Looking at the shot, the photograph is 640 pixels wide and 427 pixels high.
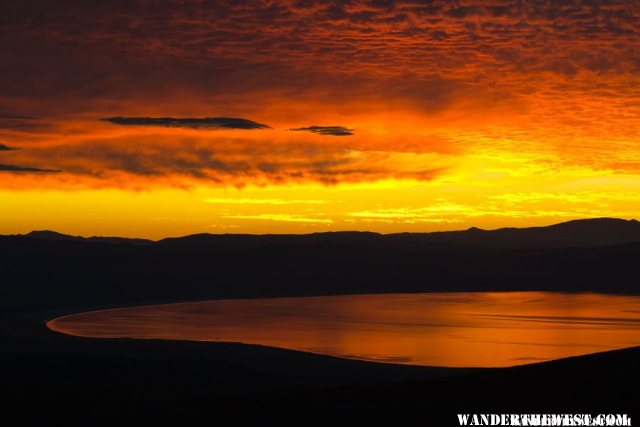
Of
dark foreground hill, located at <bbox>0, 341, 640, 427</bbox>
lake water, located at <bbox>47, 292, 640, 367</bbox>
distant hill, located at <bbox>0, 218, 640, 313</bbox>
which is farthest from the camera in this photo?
distant hill, located at <bbox>0, 218, 640, 313</bbox>

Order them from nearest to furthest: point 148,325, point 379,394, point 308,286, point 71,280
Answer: point 379,394 → point 148,325 → point 71,280 → point 308,286

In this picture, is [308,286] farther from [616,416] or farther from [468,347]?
[616,416]

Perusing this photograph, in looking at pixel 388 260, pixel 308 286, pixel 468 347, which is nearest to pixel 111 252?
pixel 308 286

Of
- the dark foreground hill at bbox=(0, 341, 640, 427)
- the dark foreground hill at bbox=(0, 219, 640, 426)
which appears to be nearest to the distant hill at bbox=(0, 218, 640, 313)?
the dark foreground hill at bbox=(0, 219, 640, 426)

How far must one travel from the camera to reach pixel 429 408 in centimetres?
2402

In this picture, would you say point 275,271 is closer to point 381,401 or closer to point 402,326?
point 402,326

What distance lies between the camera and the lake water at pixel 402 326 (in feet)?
216

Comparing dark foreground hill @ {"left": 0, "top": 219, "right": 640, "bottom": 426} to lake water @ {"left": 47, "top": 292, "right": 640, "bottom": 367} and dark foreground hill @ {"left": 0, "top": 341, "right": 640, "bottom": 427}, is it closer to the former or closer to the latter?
dark foreground hill @ {"left": 0, "top": 341, "right": 640, "bottom": 427}

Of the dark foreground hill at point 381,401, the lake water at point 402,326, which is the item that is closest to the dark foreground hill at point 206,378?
the dark foreground hill at point 381,401

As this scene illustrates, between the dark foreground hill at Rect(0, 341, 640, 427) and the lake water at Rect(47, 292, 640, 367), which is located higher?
the lake water at Rect(47, 292, 640, 367)

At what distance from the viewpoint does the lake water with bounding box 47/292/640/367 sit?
65.8 m

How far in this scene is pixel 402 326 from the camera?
3497 inches

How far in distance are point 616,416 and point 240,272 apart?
147743 mm

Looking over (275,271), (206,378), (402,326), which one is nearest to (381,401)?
(206,378)
